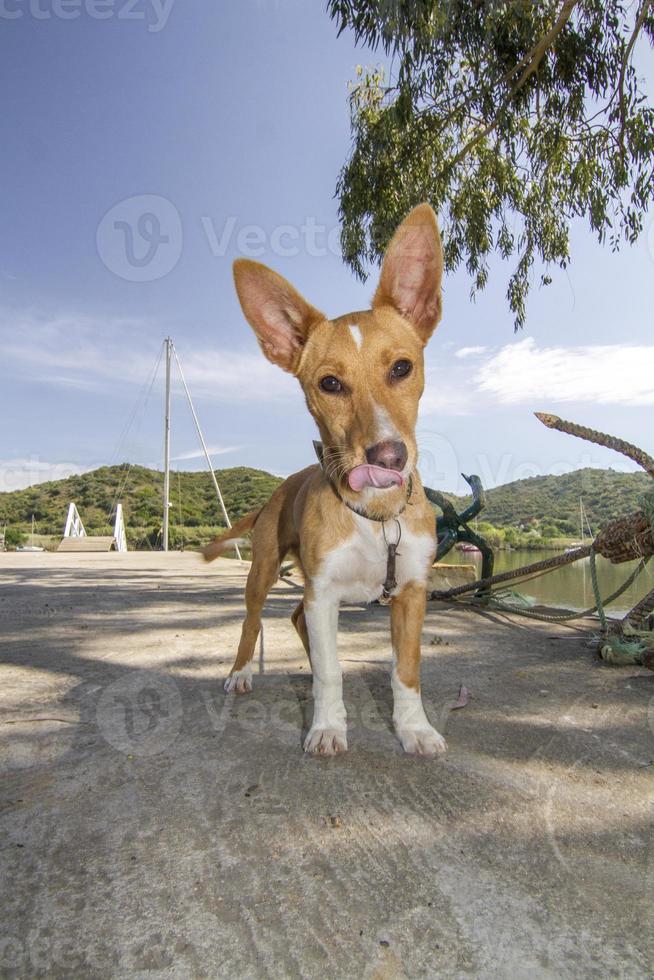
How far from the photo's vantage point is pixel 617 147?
7922mm

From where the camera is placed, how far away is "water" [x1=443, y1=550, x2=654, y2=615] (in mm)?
5129

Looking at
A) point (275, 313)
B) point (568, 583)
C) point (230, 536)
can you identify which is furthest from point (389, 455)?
point (568, 583)

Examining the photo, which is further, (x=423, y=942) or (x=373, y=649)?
(x=373, y=649)

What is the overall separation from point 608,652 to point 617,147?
7768 mm

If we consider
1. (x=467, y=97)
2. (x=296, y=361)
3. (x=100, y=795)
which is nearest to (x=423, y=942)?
(x=100, y=795)

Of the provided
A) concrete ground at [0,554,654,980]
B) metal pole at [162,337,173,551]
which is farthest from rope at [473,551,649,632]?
metal pole at [162,337,173,551]

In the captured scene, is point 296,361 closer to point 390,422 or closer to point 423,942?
point 390,422

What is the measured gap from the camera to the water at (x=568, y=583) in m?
5.13

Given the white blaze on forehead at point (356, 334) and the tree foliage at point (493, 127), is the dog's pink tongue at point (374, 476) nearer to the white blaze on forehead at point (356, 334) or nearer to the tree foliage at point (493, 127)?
the white blaze on forehead at point (356, 334)

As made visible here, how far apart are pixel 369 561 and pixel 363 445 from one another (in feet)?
1.54

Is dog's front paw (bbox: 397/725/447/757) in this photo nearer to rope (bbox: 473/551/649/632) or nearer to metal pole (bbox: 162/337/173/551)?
rope (bbox: 473/551/649/632)

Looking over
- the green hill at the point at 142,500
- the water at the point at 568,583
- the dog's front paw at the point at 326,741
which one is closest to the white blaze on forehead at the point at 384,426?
the dog's front paw at the point at 326,741

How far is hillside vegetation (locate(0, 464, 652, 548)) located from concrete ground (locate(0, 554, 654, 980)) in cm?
131

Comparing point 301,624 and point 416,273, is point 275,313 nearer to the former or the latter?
point 416,273
